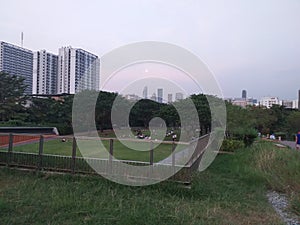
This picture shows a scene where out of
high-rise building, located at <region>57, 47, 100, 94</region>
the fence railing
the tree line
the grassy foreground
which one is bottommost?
the grassy foreground

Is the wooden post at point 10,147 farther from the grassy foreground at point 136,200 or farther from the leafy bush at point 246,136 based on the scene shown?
the leafy bush at point 246,136

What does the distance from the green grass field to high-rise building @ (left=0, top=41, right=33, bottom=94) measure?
2696 cm

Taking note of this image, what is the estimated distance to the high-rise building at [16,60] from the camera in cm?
3130

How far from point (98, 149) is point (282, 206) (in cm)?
365

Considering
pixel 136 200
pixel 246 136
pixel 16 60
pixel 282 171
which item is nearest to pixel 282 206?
pixel 282 171

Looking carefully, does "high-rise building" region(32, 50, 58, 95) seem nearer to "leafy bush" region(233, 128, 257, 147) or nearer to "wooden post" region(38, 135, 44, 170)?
"leafy bush" region(233, 128, 257, 147)

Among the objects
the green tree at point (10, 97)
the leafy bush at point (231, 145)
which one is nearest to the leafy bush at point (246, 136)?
the leafy bush at point (231, 145)

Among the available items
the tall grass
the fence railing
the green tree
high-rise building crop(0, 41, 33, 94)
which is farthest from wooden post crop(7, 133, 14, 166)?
high-rise building crop(0, 41, 33, 94)

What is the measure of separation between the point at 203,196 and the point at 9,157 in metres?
4.05

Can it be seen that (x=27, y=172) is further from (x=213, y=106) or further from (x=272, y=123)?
(x=272, y=123)

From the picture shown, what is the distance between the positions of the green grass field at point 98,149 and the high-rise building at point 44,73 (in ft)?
97.2

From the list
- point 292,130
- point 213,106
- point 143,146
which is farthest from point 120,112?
point 292,130

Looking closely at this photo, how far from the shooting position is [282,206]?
4570 millimetres

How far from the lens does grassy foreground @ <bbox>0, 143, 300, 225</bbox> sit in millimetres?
3445
